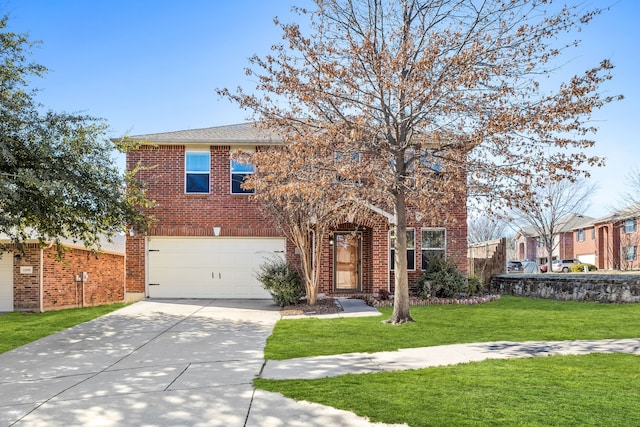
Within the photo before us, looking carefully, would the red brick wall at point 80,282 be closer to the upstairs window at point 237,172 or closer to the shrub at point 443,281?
the upstairs window at point 237,172

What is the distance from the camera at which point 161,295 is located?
57.0ft

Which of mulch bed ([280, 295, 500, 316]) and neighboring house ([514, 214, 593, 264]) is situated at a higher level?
neighboring house ([514, 214, 593, 264])

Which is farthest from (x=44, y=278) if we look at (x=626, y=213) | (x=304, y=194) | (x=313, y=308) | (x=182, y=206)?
(x=626, y=213)

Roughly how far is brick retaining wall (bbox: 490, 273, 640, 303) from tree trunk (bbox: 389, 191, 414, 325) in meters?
7.38

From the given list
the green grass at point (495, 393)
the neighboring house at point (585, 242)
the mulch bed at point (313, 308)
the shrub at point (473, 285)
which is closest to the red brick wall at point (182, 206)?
the mulch bed at point (313, 308)

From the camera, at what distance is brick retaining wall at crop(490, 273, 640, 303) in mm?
15086

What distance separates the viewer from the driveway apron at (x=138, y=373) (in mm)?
5520

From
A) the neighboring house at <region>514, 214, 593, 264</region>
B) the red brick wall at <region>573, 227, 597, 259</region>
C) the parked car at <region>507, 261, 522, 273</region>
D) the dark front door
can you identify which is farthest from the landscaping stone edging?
the red brick wall at <region>573, 227, 597, 259</region>

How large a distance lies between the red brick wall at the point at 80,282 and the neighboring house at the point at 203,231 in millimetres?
2060

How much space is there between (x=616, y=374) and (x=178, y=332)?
316 inches

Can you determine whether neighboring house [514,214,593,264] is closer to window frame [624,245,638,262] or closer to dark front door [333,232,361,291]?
window frame [624,245,638,262]

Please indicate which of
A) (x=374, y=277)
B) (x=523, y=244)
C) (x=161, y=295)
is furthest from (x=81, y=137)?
(x=523, y=244)

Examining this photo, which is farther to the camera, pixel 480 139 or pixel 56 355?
pixel 480 139

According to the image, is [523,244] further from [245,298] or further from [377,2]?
[377,2]
